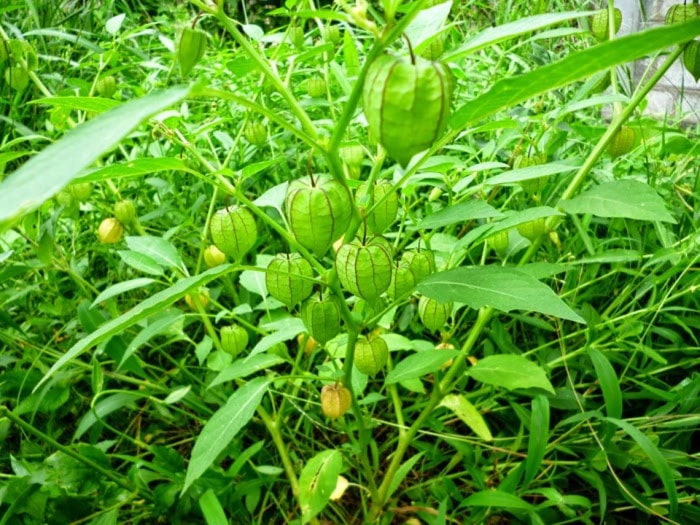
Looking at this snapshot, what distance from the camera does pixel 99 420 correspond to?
0.89 m

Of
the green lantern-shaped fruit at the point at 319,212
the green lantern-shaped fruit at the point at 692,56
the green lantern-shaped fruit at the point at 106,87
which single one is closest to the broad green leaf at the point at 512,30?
the green lantern-shaped fruit at the point at 319,212

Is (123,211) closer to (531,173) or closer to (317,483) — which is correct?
(317,483)

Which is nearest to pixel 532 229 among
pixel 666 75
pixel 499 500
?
pixel 499 500

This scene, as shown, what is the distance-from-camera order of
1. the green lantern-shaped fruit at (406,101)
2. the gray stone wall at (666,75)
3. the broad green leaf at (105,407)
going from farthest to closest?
1. the gray stone wall at (666,75)
2. the broad green leaf at (105,407)
3. the green lantern-shaped fruit at (406,101)

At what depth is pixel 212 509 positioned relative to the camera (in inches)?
28.9

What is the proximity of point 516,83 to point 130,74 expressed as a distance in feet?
6.41

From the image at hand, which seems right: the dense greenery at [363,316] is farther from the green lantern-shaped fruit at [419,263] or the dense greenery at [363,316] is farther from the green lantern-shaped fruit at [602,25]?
the green lantern-shaped fruit at [602,25]

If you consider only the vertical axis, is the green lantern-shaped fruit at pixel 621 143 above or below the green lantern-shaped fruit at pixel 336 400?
above

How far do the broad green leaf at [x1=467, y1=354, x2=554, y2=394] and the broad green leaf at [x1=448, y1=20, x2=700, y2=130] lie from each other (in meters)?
0.39

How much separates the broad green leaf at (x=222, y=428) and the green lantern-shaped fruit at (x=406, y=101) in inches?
14.0

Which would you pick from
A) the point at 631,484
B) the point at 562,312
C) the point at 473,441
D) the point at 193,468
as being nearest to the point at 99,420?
the point at 193,468

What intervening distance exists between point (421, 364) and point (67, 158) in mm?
491

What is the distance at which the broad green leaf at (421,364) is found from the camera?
26.3 inches

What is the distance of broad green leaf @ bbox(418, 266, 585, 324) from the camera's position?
1.62ft
